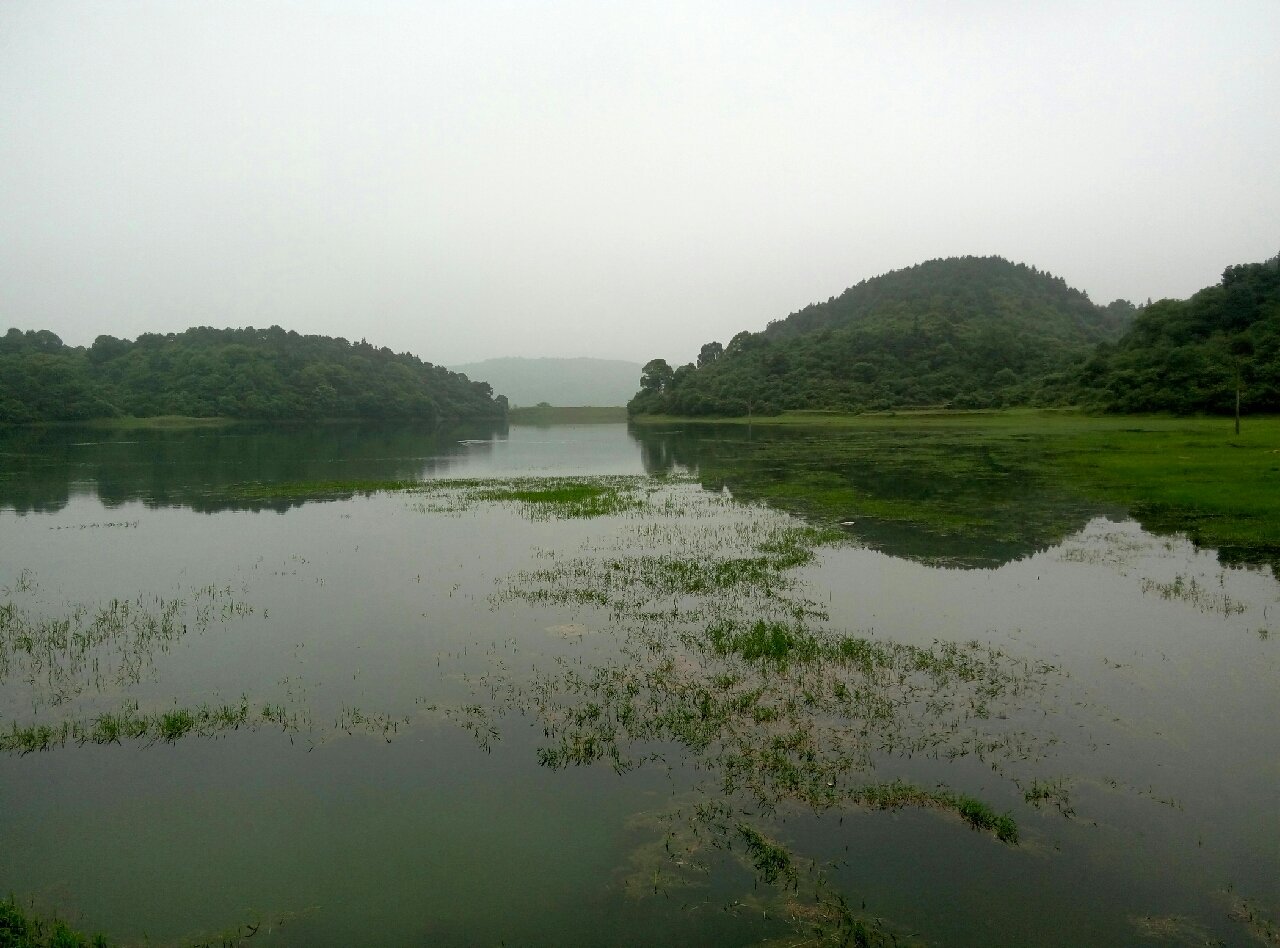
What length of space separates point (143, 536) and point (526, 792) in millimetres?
20829

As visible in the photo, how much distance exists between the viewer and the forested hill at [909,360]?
128375 mm

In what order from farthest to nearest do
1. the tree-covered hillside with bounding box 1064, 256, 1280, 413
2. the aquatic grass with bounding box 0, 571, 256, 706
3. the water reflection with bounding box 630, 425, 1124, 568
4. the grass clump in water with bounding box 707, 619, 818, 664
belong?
the tree-covered hillside with bounding box 1064, 256, 1280, 413 → the water reflection with bounding box 630, 425, 1124, 568 → the grass clump in water with bounding box 707, 619, 818, 664 → the aquatic grass with bounding box 0, 571, 256, 706

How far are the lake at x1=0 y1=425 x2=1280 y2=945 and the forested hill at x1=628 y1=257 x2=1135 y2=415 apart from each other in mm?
101396

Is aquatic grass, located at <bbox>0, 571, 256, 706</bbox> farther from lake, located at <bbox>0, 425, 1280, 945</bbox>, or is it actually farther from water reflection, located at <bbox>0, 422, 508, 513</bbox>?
water reflection, located at <bbox>0, 422, 508, 513</bbox>

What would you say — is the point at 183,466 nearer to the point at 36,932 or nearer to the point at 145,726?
the point at 145,726

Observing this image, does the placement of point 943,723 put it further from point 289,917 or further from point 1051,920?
point 289,917

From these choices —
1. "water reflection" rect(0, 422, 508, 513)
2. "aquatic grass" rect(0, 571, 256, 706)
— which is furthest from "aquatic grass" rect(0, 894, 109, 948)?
"water reflection" rect(0, 422, 508, 513)

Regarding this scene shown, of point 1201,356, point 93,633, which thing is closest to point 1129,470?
point 93,633

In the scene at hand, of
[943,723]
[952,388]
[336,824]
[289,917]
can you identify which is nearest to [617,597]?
[943,723]

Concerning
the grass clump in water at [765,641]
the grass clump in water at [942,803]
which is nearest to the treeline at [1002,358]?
the grass clump in water at [765,641]

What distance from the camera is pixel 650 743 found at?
920 cm

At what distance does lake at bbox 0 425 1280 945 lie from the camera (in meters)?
6.38

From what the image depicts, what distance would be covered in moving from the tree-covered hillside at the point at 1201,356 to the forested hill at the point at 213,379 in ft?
418

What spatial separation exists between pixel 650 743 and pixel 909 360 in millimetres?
149359
